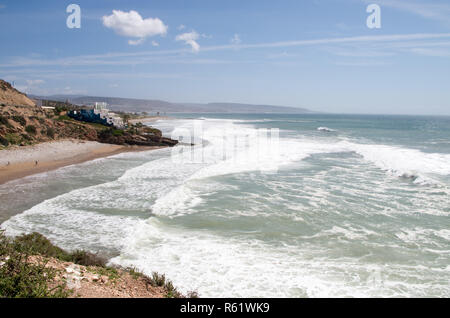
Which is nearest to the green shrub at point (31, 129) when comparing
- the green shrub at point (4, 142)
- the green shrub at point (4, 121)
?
the green shrub at point (4, 121)

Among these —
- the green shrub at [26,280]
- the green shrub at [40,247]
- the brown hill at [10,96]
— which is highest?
the brown hill at [10,96]

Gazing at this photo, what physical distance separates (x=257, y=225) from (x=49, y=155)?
900 inches

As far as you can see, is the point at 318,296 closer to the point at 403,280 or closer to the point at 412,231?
the point at 403,280

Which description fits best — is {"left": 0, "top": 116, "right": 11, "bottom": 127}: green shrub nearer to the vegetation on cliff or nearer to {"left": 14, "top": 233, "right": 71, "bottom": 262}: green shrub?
{"left": 14, "top": 233, "right": 71, "bottom": 262}: green shrub

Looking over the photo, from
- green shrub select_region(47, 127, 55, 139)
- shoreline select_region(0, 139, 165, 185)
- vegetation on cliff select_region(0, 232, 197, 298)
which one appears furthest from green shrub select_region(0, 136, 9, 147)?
vegetation on cliff select_region(0, 232, 197, 298)

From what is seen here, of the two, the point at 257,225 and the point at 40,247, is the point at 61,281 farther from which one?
the point at 257,225

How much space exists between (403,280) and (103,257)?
294 inches

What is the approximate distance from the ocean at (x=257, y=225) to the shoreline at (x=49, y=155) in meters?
2.20

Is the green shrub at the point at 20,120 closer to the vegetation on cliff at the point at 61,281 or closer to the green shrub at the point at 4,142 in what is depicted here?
the green shrub at the point at 4,142

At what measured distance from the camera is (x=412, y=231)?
35.8 feet

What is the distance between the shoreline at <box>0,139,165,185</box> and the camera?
21.3m

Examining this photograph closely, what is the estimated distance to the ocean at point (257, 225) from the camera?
7.80 metres

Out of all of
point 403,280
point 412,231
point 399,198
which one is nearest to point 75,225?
point 403,280

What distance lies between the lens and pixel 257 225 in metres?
11.4
